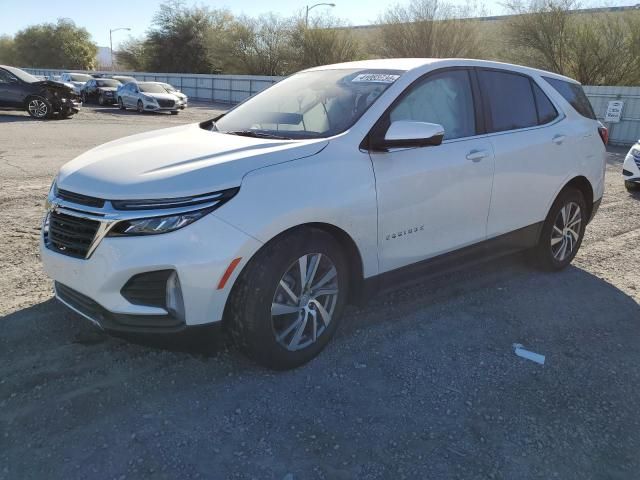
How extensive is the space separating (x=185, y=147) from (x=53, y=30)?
86.2 meters

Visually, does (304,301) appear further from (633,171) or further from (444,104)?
(633,171)

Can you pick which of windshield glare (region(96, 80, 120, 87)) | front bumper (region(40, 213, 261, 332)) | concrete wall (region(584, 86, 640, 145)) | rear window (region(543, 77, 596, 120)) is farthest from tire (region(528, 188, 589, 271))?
windshield glare (region(96, 80, 120, 87))

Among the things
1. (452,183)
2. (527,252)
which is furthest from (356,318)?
(527,252)

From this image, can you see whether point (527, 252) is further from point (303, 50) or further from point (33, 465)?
point (303, 50)

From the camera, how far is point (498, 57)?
28281 millimetres

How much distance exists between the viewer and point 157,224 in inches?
104

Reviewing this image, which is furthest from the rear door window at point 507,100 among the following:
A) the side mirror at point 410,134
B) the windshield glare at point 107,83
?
the windshield glare at point 107,83

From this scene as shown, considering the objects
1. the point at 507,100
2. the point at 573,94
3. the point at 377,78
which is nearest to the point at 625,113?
the point at 573,94

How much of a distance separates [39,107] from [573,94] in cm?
1773

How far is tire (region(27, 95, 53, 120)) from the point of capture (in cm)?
1800

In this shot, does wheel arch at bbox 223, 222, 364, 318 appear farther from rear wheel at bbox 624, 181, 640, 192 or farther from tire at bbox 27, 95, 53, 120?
tire at bbox 27, 95, 53, 120

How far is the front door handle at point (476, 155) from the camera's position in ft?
12.6

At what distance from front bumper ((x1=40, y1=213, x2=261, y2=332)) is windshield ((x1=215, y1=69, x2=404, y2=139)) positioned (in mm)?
1036

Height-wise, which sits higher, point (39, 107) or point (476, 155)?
point (476, 155)
